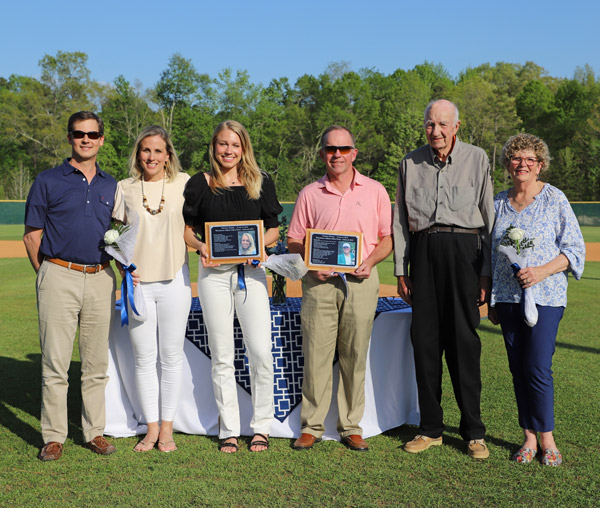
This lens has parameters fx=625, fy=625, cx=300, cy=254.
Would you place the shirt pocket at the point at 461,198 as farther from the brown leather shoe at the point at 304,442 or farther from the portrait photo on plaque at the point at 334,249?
the brown leather shoe at the point at 304,442

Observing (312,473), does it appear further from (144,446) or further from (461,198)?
(461,198)

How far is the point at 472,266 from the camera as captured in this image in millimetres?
4160

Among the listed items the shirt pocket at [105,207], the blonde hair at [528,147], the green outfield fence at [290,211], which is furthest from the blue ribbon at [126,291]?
the green outfield fence at [290,211]

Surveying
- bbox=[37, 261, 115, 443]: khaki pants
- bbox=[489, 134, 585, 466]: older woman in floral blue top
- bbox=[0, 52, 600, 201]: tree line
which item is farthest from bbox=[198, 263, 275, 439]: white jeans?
bbox=[0, 52, 600, 201]: tree line

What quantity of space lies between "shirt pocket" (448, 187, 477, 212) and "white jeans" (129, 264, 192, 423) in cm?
187

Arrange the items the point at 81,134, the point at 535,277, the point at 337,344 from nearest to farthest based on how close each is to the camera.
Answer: the point at 535,277, the point at 81,134, the point at 337,344

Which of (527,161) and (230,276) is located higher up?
(527,161)

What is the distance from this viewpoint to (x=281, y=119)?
69.8 metres

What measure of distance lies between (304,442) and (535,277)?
1926 millimetres

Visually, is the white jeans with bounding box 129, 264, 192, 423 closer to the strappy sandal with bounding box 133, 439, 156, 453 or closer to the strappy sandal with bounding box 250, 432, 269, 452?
the strappy sandal with bounding box 133, 439, 156, 453

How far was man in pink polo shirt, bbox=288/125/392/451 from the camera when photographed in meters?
4.25

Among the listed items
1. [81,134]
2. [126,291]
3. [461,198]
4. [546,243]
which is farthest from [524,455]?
[81,134]

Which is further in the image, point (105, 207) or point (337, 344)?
point (337, 344)

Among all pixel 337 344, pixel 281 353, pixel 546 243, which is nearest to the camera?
pixel 546 243
